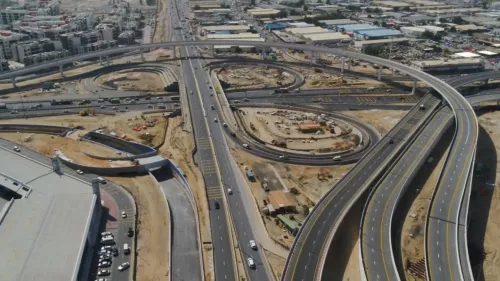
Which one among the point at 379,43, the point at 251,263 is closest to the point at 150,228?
the point at 251,263

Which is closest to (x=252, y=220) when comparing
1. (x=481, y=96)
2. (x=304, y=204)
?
(x=304, y=204)

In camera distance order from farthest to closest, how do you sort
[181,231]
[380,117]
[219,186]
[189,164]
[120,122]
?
[380,117], [120,122], [189,164], [219,186], [181,231]

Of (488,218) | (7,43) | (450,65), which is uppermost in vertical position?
(7,43)

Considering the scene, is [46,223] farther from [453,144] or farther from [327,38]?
[327,38]

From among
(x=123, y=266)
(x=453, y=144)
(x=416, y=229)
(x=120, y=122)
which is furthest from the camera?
(x=120, y=122)

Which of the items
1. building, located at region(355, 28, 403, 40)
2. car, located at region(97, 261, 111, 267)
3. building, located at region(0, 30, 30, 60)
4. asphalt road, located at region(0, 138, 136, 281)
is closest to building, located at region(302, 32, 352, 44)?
building, located at region(355, 28, 403, 40)

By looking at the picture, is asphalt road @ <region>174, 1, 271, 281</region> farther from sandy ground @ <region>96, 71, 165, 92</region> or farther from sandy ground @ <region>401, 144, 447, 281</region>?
sandy ground @ <region>401, 144, 447, 281</region>

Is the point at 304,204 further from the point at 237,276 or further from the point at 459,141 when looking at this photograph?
the point at 459,141
